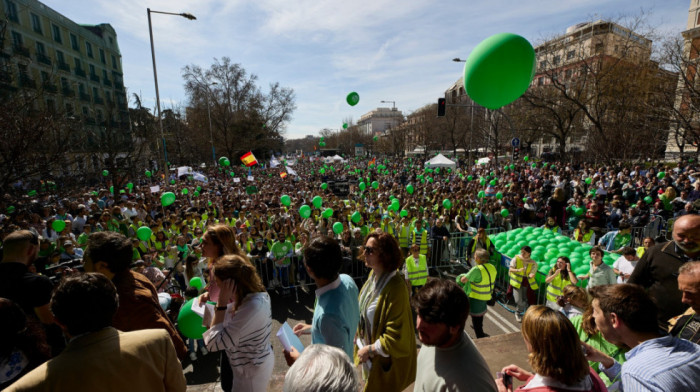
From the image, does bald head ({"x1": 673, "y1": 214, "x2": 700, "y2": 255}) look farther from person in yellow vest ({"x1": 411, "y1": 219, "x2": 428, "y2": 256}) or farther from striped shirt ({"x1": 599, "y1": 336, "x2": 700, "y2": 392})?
person in yellow vest ({"x1": 411, "y1": 219, "x2": 428, "y2": 256})

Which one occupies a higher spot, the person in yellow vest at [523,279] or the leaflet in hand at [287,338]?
the leaflet in hand at [287,338]

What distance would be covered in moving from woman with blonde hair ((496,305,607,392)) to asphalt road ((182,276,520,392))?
7.59ft

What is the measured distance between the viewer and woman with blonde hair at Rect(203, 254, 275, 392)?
7.02ft

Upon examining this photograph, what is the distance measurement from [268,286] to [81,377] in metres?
6.18

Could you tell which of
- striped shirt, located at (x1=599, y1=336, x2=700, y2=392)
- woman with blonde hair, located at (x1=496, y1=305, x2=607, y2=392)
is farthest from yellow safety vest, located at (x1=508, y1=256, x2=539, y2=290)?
woman with blonde hair, located at (x1=496, y1=305, x2=607, y2=392)

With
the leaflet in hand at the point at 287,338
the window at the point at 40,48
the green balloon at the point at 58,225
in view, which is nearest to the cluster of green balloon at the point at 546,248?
the leaflet in hand at the point at 287,338

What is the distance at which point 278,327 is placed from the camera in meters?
5.81

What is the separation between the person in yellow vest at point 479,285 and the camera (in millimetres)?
4703

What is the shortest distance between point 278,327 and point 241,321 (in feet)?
13.3

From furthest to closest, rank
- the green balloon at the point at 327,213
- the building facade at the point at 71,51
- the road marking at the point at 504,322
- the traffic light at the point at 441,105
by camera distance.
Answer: the building facade at the point at 71,51, the traffic light at the point at 441,105, the green balloon at the point at 327,213, the road marking at the point at 504,322

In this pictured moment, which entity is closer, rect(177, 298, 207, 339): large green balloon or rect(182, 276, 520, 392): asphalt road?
rect(177, 298, 207, 339): large green balloon

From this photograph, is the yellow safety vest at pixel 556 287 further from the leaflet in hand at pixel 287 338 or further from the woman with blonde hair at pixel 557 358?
the leaflet in hand at pixel 287 338

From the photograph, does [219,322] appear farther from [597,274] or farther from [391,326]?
[597,274]

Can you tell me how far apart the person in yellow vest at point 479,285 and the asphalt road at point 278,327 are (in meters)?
0.51
